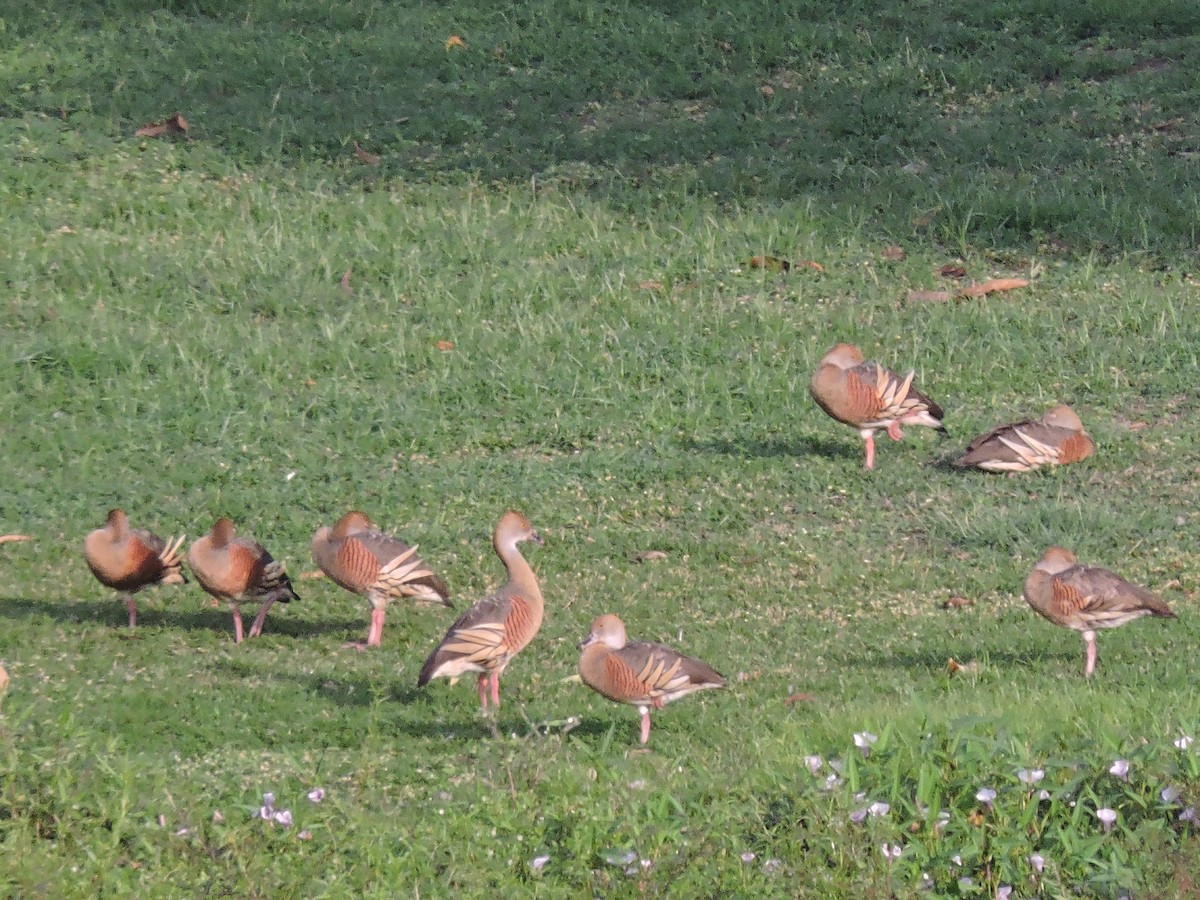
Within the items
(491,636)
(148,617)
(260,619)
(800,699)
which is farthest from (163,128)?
(800,699)

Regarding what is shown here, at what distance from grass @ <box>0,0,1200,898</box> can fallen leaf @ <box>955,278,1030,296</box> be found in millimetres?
374

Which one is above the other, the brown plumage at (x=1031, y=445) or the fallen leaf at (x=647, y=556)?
the brown plumage at (x=1031, y=445)

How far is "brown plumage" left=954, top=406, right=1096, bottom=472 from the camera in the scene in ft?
33.8

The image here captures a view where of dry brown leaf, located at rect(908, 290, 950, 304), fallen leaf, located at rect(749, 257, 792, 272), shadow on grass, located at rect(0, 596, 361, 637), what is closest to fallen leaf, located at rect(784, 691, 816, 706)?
shadow on grass, located at rect(0, 596, 361, 637)

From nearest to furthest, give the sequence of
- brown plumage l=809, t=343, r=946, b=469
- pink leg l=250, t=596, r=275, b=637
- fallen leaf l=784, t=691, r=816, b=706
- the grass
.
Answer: the grass, fallen leaf l=784, t=691, r=816, b=706, pink leg l=250, t=596, r=275, b=637, brown plumage l=809, t=343, r=946, b=469

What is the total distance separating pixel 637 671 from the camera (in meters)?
7.05

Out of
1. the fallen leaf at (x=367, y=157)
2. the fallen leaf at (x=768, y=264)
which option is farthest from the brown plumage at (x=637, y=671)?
the fallen leaf at (x=367, y=157)

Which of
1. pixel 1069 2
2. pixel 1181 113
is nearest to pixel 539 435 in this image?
pixel 1181 113

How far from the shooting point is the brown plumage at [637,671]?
7066 mm

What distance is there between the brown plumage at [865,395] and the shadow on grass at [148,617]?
3.23 meters

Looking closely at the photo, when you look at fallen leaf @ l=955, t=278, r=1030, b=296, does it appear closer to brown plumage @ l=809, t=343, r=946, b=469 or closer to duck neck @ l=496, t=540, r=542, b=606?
brown plumage @ l=809, t=343, r=946, b=469

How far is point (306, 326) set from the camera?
42.2ft

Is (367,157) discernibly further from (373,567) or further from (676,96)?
(373,567)

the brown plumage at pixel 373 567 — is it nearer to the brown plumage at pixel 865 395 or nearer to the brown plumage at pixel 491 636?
the brown plumage at pixel 491 636
